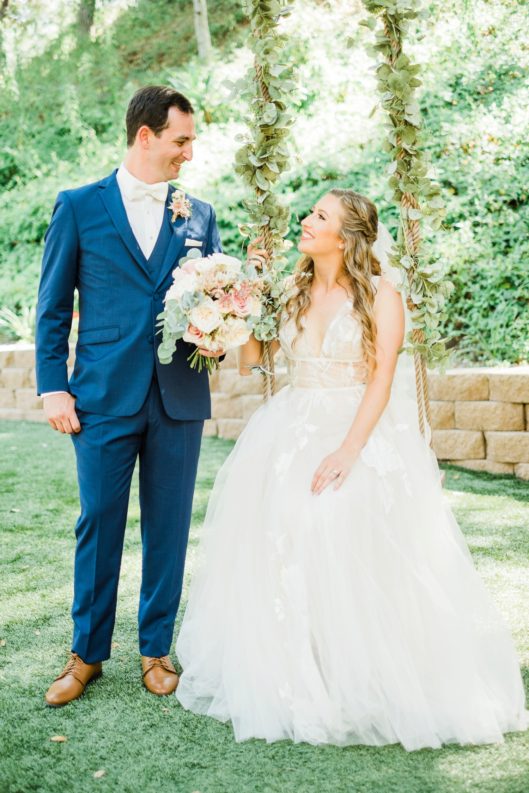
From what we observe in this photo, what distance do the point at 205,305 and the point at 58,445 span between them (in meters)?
4.80

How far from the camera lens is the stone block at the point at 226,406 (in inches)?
278

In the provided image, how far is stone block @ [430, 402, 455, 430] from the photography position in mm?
5797

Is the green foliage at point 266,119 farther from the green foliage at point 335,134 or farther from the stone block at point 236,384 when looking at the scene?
the stone block at point 236,384

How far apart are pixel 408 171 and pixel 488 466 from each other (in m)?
3.32

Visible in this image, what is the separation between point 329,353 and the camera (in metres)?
2.99

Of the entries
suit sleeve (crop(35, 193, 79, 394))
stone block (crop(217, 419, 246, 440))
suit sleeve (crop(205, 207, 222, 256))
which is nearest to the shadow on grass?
stone block (crop(217, 419, 246, 440))

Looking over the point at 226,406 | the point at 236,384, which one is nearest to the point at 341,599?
the point at 236,384

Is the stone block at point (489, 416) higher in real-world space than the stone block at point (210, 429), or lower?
higher

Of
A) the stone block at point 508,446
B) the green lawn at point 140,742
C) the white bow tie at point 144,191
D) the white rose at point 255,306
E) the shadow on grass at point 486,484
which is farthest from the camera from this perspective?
the stone block at point 508,446

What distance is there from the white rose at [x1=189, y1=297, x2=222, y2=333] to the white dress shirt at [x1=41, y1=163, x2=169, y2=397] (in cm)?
A: 36

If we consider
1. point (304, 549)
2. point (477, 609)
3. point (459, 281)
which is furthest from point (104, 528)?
point (459, 281)

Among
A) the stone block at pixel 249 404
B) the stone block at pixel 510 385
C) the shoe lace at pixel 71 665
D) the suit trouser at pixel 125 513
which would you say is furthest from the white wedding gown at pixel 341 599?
the stone block at pixel 249 404

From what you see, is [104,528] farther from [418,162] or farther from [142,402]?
[418,162]

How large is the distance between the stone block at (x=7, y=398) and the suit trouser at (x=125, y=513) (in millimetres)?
5777
